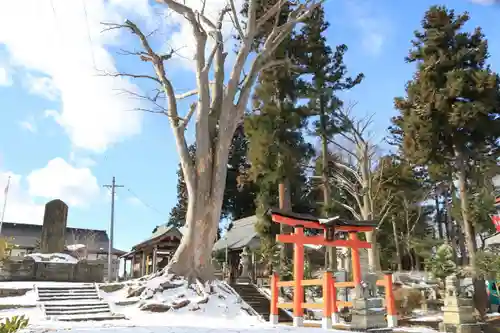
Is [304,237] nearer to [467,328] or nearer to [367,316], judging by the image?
[367,316]

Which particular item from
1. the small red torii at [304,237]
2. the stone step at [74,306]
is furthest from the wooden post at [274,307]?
the stone step at [74,306]

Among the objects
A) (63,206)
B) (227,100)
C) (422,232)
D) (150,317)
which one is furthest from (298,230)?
(422,232)

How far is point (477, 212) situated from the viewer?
16484 mm

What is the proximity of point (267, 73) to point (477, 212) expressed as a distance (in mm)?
12180

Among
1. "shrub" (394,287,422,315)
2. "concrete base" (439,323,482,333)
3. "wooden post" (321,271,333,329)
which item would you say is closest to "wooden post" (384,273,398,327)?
"concrete base" (439,323,482,333)

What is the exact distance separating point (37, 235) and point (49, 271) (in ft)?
102

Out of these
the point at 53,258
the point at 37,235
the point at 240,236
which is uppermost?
the point at 37,235

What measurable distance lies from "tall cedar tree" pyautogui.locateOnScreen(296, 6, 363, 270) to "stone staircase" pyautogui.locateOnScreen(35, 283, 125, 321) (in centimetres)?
1279

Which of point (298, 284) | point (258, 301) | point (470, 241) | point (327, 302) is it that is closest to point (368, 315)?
point (327, 302)

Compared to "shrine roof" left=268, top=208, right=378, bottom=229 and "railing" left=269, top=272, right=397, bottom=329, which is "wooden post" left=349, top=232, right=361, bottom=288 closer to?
"railing" left=269, top=272, right=397, bottom=329

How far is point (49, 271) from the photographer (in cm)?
1809

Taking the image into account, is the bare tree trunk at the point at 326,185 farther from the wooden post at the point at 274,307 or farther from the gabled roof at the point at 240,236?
the wooden post at the point at 274,307

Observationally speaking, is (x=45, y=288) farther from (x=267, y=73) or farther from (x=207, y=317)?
(x=267, y=73)

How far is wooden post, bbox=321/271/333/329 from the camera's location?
433 inches
